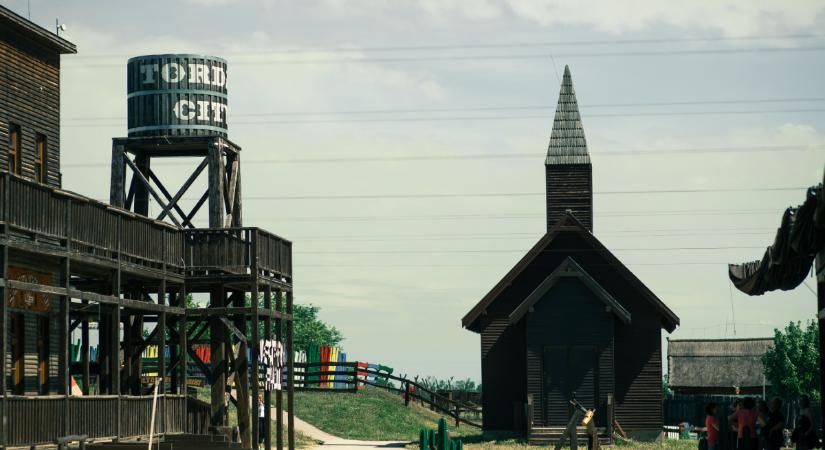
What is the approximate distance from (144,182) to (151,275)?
6.80 meters

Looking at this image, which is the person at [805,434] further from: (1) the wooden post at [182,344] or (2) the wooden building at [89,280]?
(1) the wooden post at [182,344]

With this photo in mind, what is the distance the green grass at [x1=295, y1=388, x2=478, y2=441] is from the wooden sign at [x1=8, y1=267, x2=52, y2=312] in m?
24.9

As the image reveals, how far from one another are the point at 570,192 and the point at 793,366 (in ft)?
115

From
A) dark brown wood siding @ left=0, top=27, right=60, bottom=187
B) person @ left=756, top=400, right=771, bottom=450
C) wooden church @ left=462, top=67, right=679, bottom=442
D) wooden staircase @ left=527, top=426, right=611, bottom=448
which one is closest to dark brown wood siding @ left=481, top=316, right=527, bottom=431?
wooden church @ left=462, top=67, right=679, bottom=442

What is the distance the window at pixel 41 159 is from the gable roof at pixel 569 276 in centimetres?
2143

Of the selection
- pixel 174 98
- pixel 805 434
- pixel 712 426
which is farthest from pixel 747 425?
pixel 174 98

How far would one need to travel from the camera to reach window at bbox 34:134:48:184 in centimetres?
3897

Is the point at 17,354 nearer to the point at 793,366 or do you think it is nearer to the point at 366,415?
the point at 366,415

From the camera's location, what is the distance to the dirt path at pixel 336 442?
53.4 meters

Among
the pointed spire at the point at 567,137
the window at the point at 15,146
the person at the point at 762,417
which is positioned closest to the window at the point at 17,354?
the window at the point at 15,146

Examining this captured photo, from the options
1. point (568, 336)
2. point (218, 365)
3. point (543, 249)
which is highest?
point (543, 249)

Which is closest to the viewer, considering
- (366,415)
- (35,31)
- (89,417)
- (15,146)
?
(89,417)

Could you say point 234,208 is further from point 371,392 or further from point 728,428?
point 371,392

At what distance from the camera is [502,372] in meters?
57.2
